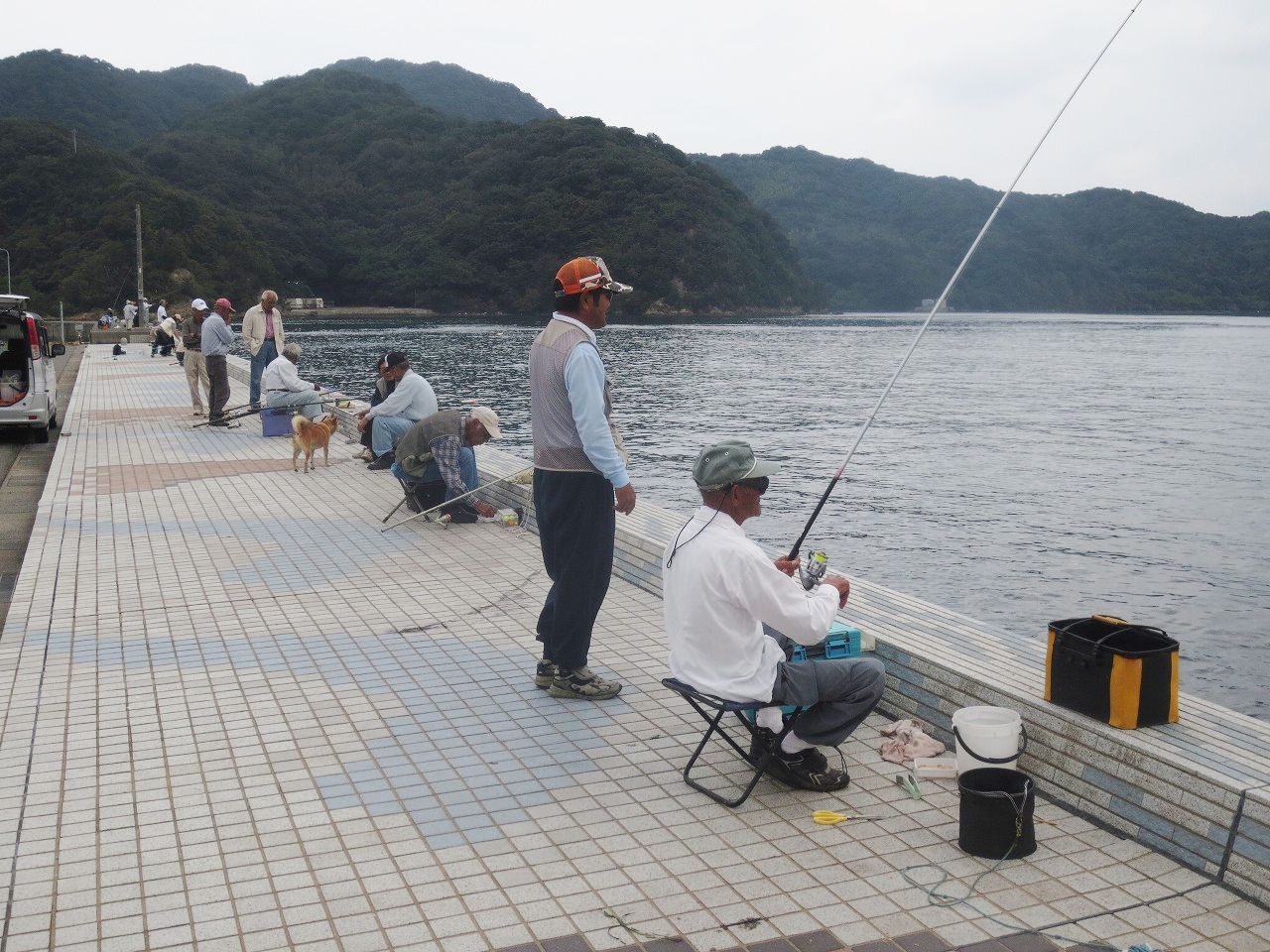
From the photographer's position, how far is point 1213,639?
1089cm

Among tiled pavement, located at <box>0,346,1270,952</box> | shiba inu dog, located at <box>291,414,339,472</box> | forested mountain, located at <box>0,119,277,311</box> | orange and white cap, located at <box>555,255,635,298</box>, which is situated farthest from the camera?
forested mountain, located at <box>0,119,277,311</box>

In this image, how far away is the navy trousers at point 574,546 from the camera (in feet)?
18.2

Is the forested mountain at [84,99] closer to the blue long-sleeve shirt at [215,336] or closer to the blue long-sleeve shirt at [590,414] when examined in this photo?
the blue long-sleeve shirt at [215,336]

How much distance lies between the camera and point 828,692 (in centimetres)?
447

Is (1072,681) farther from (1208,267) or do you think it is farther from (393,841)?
(1208,267)

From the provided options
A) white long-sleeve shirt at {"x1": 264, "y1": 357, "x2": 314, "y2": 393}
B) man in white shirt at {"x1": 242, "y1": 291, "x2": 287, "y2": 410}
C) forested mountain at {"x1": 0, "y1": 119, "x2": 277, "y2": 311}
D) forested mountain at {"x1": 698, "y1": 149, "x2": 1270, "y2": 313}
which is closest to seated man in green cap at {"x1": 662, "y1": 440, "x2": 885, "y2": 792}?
white long-sleeve shirt at {"x1": 264, "y1": 357, "x2": 314, "y2": 393}

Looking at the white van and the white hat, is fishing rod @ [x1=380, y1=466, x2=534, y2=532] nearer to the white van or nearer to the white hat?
the white hat

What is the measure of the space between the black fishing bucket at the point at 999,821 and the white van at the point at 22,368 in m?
15.4

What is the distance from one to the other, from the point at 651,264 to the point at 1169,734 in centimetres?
10809

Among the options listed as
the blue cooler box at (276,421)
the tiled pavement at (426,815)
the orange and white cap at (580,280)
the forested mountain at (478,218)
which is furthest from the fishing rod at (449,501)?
the forested mountain at (478,218)

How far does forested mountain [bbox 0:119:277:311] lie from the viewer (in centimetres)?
8456

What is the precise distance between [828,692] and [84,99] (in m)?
162

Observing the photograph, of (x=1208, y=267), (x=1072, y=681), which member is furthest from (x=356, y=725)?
(x=1208, y=267)

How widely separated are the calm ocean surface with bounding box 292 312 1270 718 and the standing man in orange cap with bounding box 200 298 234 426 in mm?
6646
